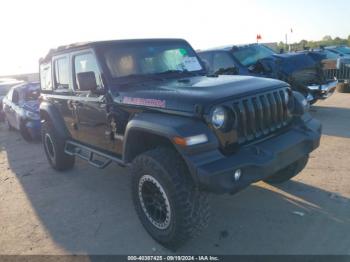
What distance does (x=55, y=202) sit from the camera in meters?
4.77

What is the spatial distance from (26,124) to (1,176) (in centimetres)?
252

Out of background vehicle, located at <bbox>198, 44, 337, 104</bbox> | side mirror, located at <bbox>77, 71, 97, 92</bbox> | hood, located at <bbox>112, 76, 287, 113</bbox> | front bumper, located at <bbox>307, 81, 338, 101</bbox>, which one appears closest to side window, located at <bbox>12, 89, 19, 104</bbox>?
background vehicle, located at <bbox>198, 44, 337, 104</bbox>

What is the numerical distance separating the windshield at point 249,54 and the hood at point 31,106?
517 cm

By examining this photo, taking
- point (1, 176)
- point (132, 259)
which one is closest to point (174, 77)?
point (132, 259)

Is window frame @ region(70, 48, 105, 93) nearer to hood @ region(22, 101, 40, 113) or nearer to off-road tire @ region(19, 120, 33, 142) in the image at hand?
hood @ region(22, 101, 40, 113)

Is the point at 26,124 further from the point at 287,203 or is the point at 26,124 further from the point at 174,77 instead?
the point at 287,203

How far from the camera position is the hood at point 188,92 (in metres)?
3.11

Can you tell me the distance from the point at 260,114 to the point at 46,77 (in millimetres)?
4258

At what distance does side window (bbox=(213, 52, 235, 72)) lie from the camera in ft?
27.9

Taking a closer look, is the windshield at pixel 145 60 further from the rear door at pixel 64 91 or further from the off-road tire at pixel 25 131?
the off-road tire at pixel 25 131

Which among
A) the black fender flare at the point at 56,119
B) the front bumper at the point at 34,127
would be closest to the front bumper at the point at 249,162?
the black fender flare at the point at 56,119

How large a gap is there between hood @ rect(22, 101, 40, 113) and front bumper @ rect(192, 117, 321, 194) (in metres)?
6.69

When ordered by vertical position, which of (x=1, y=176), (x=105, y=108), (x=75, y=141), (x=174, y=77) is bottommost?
(x=1, y=176)

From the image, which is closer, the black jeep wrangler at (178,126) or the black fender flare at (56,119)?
the black jeep wrangler at (178,126)
